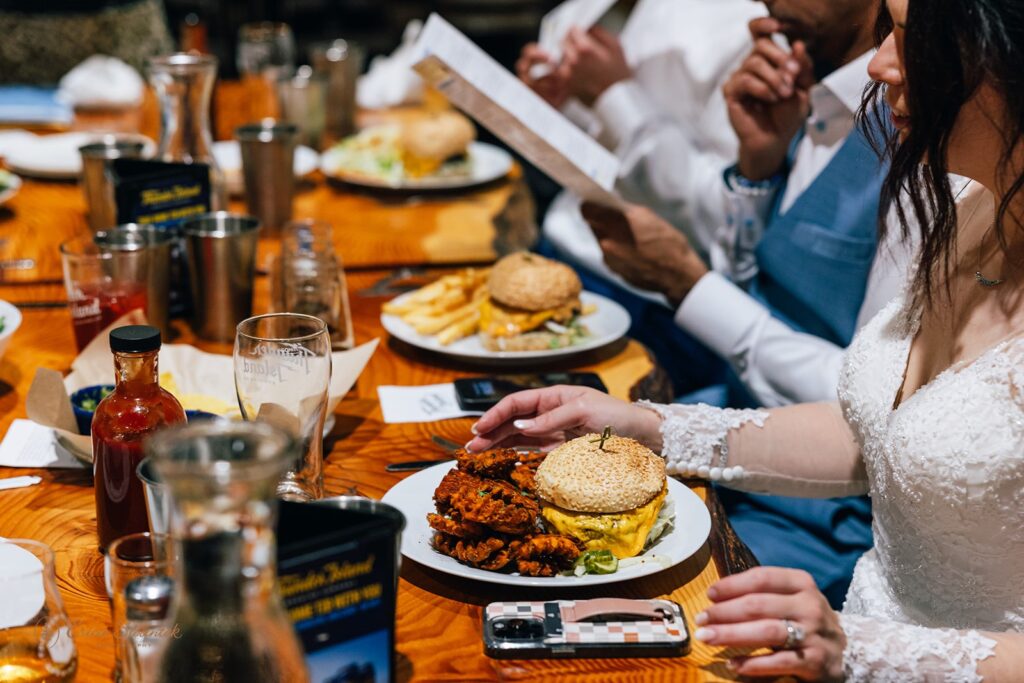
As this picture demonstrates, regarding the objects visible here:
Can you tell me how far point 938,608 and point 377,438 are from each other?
0.78 meters

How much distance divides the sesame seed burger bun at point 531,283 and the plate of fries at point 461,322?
57 mm

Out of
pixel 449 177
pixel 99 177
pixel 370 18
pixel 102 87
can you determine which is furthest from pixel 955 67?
pixel 370 18

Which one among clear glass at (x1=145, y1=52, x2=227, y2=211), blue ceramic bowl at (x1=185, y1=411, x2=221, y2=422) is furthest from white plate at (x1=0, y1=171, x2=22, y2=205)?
blue ceramic bowl at (x1=185, y1=411, x2=221, y2=422)

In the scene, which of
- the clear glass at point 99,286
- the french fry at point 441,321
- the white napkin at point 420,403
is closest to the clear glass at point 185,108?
the clear glass at point 99,286

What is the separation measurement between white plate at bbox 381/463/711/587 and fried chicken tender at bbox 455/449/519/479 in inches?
2.7

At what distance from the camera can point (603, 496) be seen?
1233 mm

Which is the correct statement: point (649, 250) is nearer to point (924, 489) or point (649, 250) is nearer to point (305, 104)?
point (924, 489)

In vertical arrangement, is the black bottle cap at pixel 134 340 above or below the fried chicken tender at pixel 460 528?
above

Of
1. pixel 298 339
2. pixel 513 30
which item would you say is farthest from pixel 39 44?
pixel 298 339

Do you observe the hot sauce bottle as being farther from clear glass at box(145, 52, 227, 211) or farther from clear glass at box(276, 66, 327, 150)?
clear glass at box(276, 66, 327, 150)

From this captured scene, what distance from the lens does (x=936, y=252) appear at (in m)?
1.51

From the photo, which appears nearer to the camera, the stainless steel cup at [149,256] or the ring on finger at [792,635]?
the ring on finger at [792,635]

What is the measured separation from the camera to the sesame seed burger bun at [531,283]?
1974mm

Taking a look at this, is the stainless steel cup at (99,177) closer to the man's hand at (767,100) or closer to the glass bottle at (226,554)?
the man's hand at (767,100)
